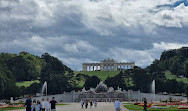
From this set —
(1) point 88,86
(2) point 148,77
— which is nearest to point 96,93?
(1) point 88,86

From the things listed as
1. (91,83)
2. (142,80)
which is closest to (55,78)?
(91,83)

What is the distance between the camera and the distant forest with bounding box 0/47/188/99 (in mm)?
86562

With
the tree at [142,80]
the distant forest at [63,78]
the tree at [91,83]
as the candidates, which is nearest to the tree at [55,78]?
the distant forest at [63,78]

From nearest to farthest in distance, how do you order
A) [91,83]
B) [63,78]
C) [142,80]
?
[142,80], [63,78], [91,83]

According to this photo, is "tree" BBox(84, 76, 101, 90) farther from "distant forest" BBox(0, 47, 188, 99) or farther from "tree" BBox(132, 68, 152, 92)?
"tree" BBox(132, 68, 152, 92)

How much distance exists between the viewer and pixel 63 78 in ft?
370

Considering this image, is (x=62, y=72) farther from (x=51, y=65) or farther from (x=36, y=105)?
(x=36, y=105)

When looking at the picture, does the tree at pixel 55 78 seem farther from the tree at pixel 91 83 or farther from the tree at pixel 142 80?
A: the tree at pixel 142 80

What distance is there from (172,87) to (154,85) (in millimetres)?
6104

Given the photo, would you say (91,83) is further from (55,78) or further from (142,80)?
(142,80)

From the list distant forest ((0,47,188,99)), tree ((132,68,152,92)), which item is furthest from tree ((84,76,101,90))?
tree ((132,68,152,92))

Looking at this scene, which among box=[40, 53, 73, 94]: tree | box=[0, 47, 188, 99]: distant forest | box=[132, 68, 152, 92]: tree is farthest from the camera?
box=[40, 53, 73, 94]: tree

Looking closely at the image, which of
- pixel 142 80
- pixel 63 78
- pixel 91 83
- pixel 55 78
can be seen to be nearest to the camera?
pixel 142 80

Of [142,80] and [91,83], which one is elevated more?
[142,80]
